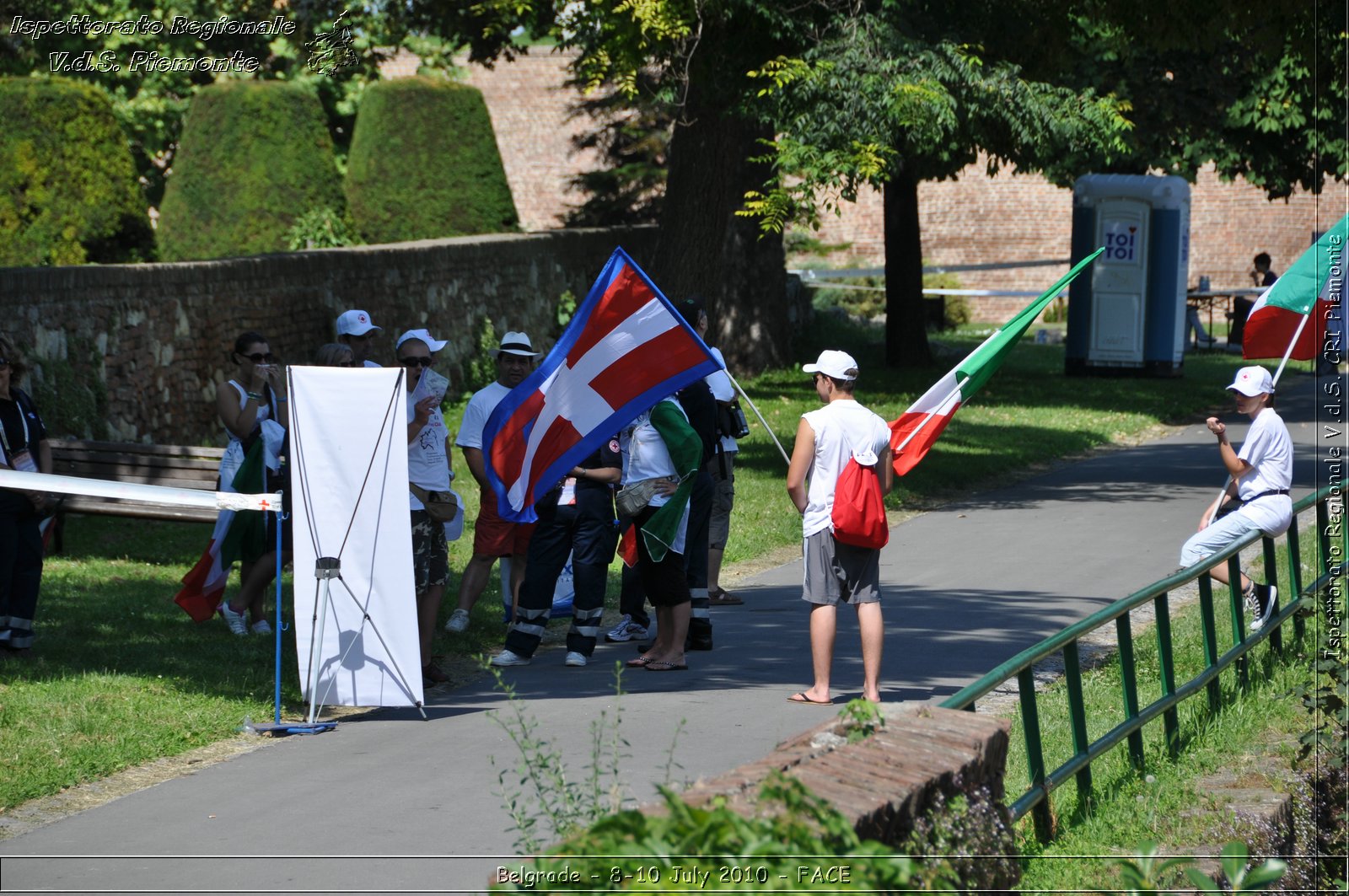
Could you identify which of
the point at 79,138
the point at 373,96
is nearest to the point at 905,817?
the point at 79,138

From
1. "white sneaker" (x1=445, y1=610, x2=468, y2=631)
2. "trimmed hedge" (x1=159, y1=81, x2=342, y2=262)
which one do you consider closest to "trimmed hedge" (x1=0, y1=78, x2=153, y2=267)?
"trimmed hedge" (x1=159, y1=81, x2=342, y2=262)

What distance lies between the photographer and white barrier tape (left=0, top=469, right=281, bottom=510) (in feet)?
22.6

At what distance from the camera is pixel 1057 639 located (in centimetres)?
560

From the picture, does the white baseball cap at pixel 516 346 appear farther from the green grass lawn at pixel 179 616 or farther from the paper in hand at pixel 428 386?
the green grass lawn at pixel 179 616

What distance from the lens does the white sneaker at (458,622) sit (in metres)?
9.80

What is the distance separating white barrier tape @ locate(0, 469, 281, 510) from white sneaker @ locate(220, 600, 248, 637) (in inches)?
92.1

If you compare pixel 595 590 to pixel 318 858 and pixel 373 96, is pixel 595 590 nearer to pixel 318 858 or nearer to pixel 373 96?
pixel 318 858

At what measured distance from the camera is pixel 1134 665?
282 inches

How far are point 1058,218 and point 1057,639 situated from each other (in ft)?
130

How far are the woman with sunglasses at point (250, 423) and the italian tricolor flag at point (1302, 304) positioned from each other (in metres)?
6.06

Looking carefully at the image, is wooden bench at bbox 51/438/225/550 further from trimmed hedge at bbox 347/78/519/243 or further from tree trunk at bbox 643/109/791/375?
trimmed hedge at bbox 347/78/519/243

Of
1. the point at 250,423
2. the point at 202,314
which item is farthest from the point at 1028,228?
the point at 250,423

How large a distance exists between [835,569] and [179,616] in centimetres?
448

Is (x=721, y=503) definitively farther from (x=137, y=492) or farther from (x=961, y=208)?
(x=961, y=208)
